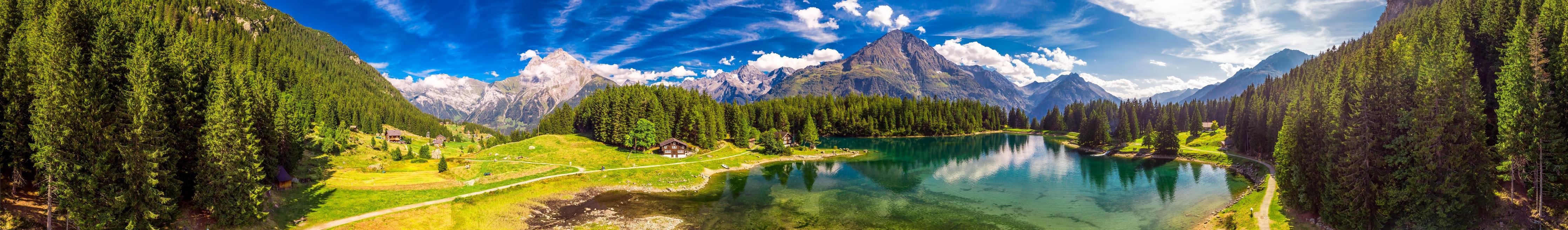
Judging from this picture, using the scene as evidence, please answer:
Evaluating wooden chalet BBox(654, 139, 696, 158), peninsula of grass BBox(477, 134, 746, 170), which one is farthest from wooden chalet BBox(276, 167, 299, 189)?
wooden chalet BBox(654, 139, 696, 158)

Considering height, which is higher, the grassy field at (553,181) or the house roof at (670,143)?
the house roof at (670,143)

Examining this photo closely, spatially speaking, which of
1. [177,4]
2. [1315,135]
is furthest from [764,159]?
[177,4]

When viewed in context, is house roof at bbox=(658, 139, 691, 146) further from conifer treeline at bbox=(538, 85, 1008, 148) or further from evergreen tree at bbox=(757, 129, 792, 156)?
evergreen tree at bbox=(757, 129, 792, 156)

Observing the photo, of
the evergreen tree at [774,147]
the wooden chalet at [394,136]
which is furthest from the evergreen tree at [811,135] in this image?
the wooden chalet at [394,136]

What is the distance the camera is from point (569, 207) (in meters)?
47.4

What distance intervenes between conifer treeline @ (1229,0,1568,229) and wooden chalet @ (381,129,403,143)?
476ft

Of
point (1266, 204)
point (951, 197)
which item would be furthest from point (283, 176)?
point (1266, 204)

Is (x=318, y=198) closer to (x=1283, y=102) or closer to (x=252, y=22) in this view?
(x=1283, y=102)

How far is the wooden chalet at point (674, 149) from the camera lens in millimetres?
87688

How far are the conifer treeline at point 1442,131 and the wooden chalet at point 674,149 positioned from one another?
74443mm

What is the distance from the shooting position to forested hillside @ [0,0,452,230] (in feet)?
73.5

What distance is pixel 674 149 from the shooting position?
8800 cm

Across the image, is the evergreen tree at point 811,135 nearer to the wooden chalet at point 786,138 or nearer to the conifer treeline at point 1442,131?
the wooden chalet at point 786,138

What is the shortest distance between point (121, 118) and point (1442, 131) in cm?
6320
